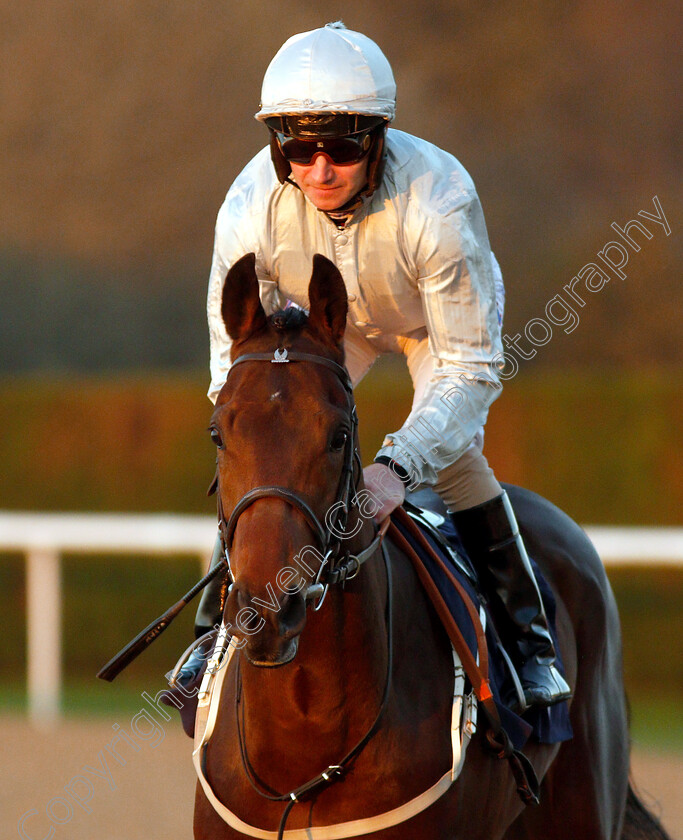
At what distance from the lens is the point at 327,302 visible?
2.64m

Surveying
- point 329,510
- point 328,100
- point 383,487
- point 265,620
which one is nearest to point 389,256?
point 328,100

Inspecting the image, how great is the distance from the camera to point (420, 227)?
3.12 meters

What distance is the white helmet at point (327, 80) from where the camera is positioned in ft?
9.58

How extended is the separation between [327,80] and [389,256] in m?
0.49

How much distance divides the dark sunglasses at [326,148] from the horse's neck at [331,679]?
101cm

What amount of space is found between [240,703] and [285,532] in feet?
2.33

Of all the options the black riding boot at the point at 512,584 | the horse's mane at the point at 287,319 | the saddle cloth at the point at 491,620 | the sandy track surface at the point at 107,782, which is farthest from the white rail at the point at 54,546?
the horse's mane at the point at 287,319

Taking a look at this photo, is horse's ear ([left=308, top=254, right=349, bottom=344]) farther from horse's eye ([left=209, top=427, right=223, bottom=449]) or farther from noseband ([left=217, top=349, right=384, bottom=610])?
horse's eye ([left=209, top=427, right=223, bottom=449])

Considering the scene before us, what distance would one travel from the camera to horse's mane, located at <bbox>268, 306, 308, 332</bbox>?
103 inches

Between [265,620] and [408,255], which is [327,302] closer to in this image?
[408,255]


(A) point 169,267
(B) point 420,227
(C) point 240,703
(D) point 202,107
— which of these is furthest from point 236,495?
(D) point 202,107

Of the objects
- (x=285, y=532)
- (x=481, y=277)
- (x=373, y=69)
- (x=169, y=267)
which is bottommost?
(x=169, y=267)

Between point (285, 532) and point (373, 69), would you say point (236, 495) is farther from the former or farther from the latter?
point (373, 69)

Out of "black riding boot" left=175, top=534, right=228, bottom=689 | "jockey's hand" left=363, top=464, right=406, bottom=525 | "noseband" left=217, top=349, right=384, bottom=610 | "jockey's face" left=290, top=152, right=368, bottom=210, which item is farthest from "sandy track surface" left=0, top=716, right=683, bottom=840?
"jockey's face" left=290, top=152, right=368, bottom=210
